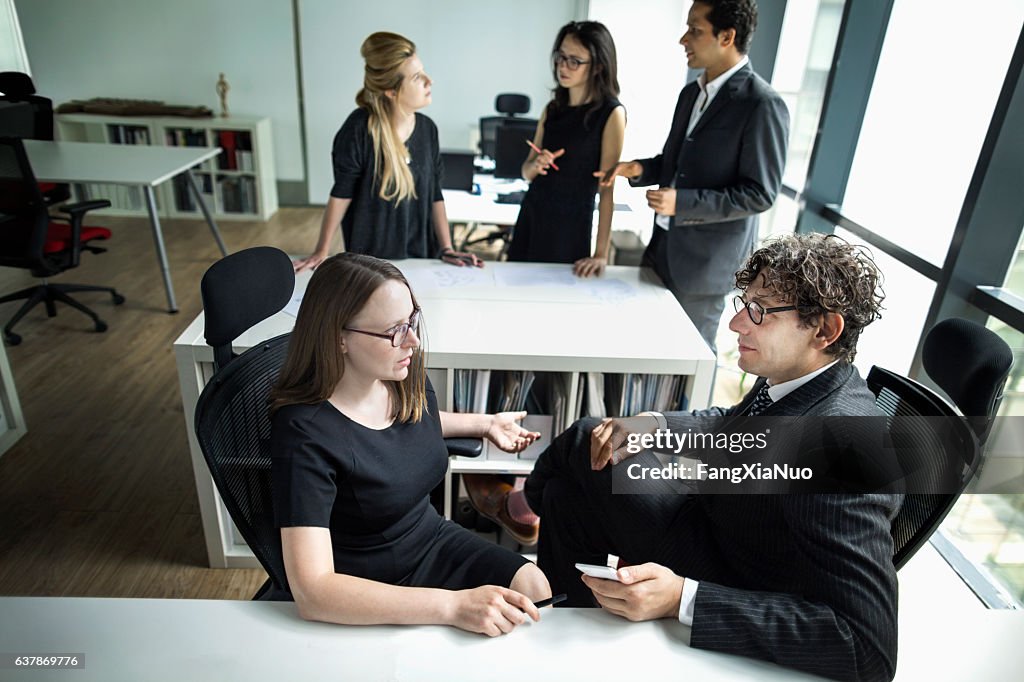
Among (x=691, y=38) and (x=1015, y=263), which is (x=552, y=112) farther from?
(x=1015, y=263)

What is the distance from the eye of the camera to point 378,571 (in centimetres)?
138

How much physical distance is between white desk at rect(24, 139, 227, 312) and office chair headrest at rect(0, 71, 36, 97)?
1.21ft

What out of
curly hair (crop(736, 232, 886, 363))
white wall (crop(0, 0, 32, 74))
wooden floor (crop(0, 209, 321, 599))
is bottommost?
wooden floor (crop(0, 209, 321, 599))

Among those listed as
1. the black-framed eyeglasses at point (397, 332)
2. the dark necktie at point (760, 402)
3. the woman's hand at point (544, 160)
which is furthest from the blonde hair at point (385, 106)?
the dark necktie at point (760, 402)

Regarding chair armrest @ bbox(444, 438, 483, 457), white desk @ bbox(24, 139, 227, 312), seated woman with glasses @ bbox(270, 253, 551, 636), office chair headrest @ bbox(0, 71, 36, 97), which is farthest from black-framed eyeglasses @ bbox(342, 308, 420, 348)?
office chair headrest @ bbox(0, 71, 36, 97)

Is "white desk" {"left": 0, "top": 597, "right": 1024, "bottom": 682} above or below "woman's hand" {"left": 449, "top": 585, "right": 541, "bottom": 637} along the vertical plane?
below

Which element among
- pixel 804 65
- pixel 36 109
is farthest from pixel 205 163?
pixel 804 65

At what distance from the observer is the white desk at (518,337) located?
187 cm

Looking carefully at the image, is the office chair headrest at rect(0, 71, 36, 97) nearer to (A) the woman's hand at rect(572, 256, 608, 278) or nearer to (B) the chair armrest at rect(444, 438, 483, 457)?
(A) the woman's hand at rect(572, 256, 608, 278)

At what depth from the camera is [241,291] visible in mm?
1350

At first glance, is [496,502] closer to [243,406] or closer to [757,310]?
[243,406]

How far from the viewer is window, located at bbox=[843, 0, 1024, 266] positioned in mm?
2514

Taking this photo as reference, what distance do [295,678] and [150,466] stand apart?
199cm

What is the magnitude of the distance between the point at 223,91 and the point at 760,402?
5.65 meters
